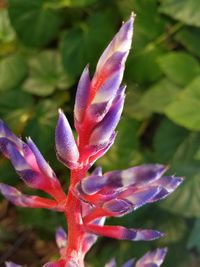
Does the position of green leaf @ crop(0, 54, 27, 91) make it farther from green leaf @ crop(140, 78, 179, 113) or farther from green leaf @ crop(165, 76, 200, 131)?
green leaf @ crop(165, 76, 200, 131)

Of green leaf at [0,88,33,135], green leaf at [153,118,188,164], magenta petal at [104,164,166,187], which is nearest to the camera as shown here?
magenta petal at [104,164,166,187]

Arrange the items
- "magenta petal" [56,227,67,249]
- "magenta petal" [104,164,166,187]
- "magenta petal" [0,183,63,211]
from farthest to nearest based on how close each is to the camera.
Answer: "magenta petal" [56,227,67,249], "magenta petal" [0,183,63,211], "magenta petal" [104,164,166,187]

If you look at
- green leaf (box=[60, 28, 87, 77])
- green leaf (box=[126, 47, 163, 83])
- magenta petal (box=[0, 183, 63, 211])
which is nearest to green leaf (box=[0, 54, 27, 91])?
green leaf (box=[60, 28, 87, 77])

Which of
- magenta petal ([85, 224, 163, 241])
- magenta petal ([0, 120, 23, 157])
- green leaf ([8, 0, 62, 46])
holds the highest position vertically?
magenta petal ([0, 120, 23, 157])

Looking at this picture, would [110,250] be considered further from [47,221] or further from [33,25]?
[33,25]

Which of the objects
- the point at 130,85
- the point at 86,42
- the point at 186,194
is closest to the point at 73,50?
Result: the point at 86,42
